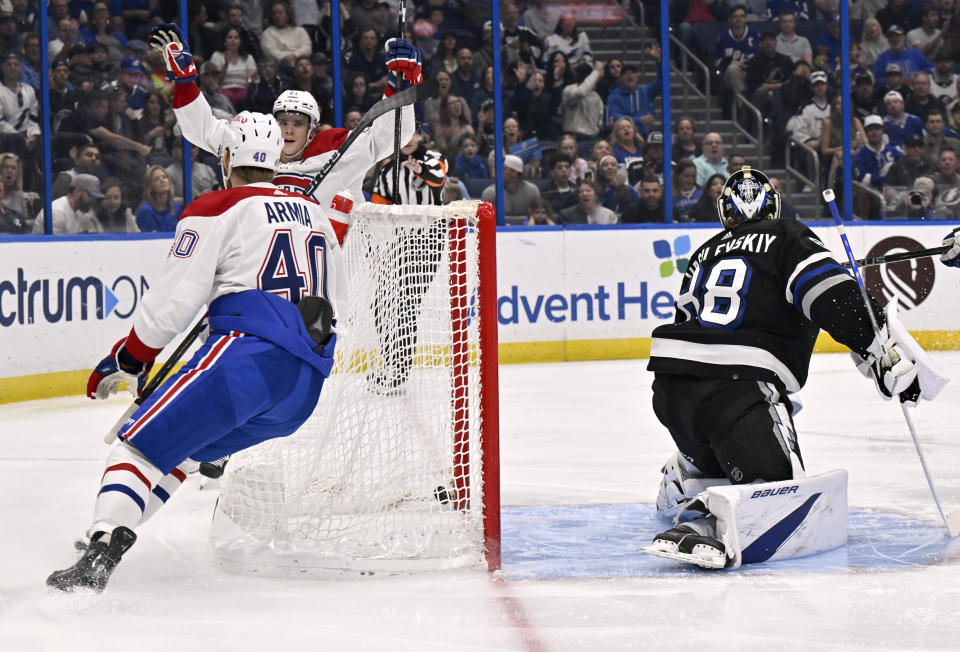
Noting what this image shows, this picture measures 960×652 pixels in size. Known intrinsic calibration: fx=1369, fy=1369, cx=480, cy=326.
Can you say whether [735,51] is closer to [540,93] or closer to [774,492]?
[540,93]

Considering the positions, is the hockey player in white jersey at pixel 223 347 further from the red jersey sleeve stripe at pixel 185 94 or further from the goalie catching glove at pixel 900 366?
the goalie catching glove at pixel 900 366

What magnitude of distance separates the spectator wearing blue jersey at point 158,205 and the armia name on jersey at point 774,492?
5046 millimetres

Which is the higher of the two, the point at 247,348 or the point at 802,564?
the point at 247,348

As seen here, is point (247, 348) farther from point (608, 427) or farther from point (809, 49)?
point (809, 49)

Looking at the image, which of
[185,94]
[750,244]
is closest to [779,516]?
[750,244]

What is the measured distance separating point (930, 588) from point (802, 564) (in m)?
0.32

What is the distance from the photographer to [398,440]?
3.34 m

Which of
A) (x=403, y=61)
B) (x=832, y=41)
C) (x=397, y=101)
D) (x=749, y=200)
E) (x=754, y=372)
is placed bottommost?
(x=754, y=372)

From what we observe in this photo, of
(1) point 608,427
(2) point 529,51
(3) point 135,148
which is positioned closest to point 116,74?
(3) point 135,148

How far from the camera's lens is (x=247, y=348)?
288 cm

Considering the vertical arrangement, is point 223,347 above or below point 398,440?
above

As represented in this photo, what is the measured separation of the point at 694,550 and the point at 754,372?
49cm

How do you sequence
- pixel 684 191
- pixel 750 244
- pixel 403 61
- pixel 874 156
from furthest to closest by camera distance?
pixel 874 156
pixel 684 191
pixel 403 61
pixel 750 244

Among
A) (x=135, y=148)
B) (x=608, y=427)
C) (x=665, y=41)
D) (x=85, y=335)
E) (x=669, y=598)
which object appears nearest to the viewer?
(x=669, y=598)
